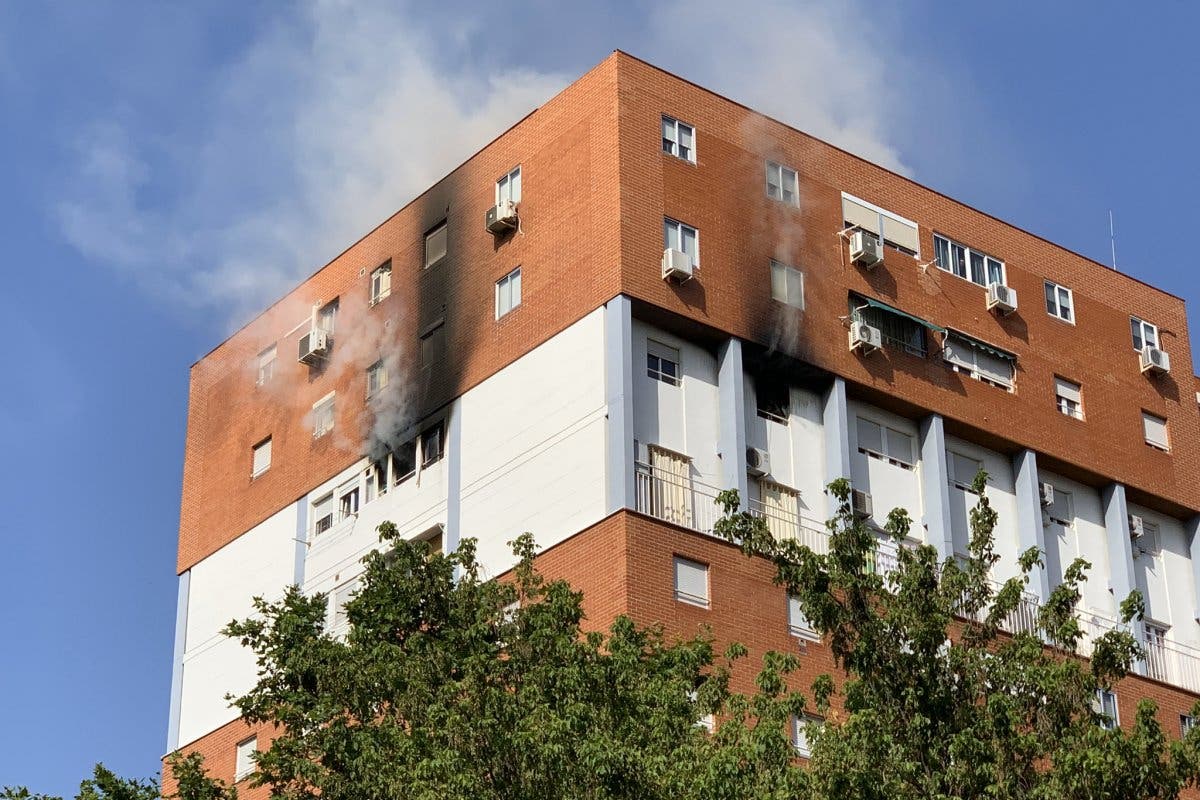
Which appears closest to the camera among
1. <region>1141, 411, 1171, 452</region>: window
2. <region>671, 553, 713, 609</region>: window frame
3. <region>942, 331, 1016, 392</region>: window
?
<region>671, 553, 713, 609</region>: window frame

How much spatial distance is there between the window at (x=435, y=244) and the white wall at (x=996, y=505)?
38.5 ft

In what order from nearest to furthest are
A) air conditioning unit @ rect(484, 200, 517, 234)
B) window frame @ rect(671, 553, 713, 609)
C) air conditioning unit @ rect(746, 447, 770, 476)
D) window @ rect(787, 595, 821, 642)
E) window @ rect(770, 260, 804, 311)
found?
window frame @ rect(671, 553, 713, 609) → window @ rect(787, 595, 821, 642) → air conditioning unit @ rect(746, 447, 770, 476) → window @ rect(770, 260, 804, 311) → air conditioning unit @ rect(484, 200, 517, 234)

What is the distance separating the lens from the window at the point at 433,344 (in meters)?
49.1

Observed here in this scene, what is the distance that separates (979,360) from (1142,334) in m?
5.96

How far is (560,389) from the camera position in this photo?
45312 millimetres

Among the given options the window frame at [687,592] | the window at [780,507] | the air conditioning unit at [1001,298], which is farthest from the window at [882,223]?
the window frame at [687,592]

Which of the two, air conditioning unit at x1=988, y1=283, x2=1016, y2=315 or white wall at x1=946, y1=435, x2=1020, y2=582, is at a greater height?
air conditioning unit at x1=988, y1=283, x2=1016, y2=315

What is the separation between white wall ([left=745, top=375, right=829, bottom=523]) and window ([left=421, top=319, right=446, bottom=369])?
6898mm

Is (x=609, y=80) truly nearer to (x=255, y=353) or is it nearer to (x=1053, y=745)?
(x=255, y=353)

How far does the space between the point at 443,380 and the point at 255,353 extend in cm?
833

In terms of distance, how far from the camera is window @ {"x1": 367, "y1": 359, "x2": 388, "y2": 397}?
50.4 meters

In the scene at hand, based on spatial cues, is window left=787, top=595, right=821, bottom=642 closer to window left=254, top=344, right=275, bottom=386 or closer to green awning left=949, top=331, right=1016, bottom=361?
green awning left=949, top=331, right=1016, bottom=361

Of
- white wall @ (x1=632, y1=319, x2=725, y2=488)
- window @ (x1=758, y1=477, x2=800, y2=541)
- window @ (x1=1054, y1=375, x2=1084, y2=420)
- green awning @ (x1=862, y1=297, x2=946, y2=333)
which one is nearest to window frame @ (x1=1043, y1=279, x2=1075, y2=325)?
window @ (x1=1054, y1=375, x2=1084, y2=420)

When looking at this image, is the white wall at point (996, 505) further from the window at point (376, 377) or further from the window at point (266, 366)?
the window at point (266, 366)
